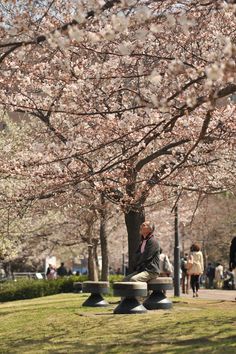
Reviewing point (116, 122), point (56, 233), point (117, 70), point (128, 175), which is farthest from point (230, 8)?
point (56, 233)

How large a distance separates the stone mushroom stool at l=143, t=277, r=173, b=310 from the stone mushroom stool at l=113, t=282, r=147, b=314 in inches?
27.5

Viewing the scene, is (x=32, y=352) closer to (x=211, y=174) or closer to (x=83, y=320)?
(x=83, y=320)

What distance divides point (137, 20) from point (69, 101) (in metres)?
4.37

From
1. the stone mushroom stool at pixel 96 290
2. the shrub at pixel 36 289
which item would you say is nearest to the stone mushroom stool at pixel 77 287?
the shrub at pixel 36 289

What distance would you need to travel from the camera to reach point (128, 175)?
11.8 m

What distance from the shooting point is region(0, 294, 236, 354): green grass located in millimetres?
8242

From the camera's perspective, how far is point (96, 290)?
1303 cm

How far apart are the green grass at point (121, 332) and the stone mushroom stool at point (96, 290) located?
0.45m

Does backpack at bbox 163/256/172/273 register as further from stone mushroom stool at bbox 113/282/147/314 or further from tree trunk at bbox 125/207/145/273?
stone mushroom stool at bbox 113/282/147/314

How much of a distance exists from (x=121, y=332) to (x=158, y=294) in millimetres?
2829

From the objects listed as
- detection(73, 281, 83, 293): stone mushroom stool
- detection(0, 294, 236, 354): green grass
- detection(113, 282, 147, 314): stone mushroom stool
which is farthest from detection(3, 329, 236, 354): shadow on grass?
detection(73, 281, 83, 293): stone mushroom stool

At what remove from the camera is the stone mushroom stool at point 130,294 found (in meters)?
10.6

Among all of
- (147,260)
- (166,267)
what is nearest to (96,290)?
(147,260)

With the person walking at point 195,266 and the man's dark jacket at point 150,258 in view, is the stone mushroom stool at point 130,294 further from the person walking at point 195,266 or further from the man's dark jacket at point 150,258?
the person walking at point 195,266
